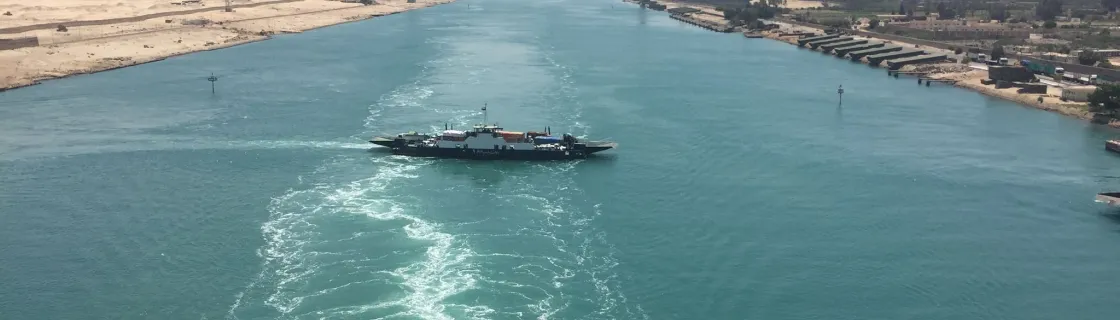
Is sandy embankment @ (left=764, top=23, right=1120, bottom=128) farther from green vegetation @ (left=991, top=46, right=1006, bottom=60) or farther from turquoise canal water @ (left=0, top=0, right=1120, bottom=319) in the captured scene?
green vegetation @ (left=991, top=46, right=1006, bottom=60)

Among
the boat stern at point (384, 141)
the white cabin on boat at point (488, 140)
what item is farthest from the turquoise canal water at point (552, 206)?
the white cabin on boat at point (488, 140)

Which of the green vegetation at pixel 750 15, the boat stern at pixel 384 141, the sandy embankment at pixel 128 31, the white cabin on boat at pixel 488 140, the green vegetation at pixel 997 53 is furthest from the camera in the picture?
the green vegetation at pixel 750 15

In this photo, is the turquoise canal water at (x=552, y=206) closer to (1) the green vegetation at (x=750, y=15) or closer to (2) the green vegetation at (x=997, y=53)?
(2) the green vegetation at (x=997, y=53)

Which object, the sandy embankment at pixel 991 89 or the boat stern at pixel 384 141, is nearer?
the boat stern at pixel 384 141

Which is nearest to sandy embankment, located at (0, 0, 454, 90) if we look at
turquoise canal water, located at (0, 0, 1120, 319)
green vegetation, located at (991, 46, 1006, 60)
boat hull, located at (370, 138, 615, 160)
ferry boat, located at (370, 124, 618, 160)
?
turquoise canal water, located at (0, 0, 1120, 319)

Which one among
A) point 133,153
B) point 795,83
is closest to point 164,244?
point 133,153

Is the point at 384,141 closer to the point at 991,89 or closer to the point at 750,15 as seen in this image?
the point at 991,89

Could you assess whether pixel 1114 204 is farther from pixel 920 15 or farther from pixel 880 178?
pixel 920 15
